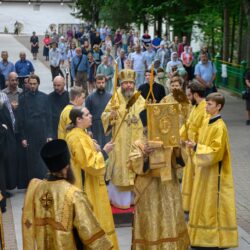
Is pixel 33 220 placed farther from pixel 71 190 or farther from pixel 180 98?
pixel 180 98

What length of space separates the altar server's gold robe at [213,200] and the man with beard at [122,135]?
1680 mm

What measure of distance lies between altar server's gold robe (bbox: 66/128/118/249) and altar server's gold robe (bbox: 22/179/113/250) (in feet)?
4.82

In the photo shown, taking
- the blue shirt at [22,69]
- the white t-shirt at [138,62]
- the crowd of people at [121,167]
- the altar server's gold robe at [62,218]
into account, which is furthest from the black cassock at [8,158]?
the white t-shirt at [138,62]

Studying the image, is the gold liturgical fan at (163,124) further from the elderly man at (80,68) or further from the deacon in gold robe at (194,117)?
the elderly man at (80,68)

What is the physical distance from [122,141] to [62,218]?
15.0ft

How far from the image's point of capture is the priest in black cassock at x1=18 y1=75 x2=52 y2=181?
40.3ft

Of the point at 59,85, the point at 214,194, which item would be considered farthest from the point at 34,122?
→ the point at 214,194

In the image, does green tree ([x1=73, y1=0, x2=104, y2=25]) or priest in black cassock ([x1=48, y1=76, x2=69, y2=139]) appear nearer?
priest in black cassock ([x1=48, y1=76, x2=69, y2=139])

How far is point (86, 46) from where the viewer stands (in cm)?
2862

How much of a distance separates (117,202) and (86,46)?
18355 millimetres

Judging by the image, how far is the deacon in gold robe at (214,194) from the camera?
8.88 metres

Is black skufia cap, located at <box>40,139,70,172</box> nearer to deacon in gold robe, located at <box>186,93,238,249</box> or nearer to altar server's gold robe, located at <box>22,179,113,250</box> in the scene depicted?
altar server's gold robe, located at <box>22,179,113,250</box>

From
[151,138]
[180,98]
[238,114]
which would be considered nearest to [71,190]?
[151,138]

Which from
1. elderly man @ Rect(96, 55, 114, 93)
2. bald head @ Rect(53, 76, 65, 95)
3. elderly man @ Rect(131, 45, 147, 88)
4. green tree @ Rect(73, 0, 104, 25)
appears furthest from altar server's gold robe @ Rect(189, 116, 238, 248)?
green tree @ Rect(73, 0, 104, 25)
